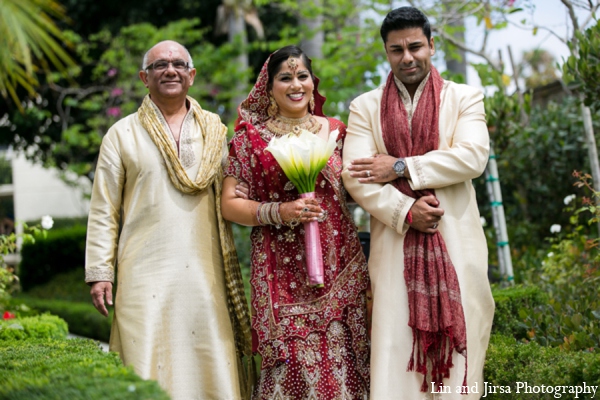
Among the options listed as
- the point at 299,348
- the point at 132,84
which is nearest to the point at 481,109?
the point at 299,348

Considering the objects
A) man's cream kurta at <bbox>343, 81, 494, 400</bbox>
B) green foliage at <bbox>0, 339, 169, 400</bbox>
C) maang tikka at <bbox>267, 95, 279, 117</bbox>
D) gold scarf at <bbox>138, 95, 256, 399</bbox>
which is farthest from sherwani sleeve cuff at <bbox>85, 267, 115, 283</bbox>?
man's cream kurta at <bbox>343, 81, 494, 400</bbox>

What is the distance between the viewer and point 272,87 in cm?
433

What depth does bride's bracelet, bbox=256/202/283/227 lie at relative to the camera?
4.07 m

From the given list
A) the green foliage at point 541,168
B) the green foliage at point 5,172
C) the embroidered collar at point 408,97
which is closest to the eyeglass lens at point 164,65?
the embroidered collar at point 408,97

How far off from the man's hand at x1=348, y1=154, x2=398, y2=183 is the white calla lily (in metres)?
0.16

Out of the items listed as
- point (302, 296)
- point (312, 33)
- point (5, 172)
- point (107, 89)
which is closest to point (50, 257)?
point (107, 89)

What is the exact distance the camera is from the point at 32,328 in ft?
18.2

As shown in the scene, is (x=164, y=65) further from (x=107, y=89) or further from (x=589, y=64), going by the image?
(x=107, y=89)

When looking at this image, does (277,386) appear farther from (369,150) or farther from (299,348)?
(369,150)

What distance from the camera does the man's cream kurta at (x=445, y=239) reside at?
12.8 ft

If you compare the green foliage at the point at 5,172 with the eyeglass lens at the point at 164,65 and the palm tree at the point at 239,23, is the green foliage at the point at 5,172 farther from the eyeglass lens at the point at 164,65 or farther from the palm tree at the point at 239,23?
the eyeglass lens at the point at 164,65

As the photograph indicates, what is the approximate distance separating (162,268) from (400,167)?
1.43 metres

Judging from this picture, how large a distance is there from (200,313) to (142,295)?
0.33m

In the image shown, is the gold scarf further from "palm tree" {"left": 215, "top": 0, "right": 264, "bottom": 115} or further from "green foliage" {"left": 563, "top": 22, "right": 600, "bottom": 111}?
"palm tree" {"left": 215, "top": 0, "right": 264, "bottom": 115}
